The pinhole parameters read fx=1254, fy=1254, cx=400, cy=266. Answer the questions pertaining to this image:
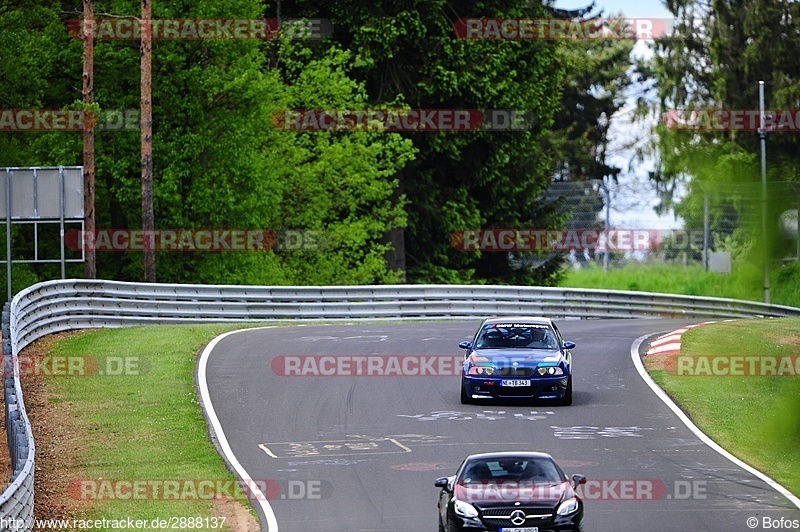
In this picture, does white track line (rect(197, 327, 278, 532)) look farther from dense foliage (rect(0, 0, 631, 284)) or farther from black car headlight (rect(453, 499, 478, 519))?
dense foliage (rect(0, 0, 631, 284))

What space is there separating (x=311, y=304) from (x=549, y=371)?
16302mm

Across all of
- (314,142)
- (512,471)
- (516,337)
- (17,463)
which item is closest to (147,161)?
(314,142)

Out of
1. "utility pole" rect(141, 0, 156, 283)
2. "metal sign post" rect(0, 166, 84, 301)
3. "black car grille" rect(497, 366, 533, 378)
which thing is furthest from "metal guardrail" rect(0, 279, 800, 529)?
"black car grille" rect(497, 366, 533, 378)

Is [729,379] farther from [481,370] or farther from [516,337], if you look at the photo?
[481,370]

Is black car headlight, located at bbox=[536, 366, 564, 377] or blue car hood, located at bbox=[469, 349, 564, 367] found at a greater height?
blue car hood, located at bbox=[469, 349, 564, 367]

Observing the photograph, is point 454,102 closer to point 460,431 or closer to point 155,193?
point 155,193

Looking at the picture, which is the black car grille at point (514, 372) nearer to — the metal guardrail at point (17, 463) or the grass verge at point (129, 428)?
the grass verge at point (129, 428)

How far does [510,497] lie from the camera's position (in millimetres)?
12008

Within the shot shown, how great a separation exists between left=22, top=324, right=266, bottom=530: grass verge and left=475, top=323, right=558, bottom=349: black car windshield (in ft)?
16.8

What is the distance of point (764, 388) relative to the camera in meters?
23.6

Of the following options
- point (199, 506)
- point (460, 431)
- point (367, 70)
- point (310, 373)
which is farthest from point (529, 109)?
point (199, 506)

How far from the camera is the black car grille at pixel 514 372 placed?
68.5 ft

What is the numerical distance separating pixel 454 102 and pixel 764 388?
29.6 m

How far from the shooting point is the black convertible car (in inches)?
461
